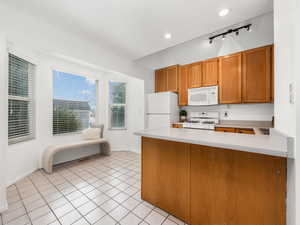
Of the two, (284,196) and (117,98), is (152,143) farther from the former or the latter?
(117,98)

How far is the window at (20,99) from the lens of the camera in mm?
2285

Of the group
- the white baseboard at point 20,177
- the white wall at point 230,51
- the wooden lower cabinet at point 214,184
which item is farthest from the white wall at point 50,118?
the wooden lower cabinet at point 214,184

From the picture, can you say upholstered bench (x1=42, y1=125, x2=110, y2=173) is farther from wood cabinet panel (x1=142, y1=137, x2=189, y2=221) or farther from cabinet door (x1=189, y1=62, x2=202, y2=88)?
cabinet door (x1=189, y1=62, x2=202, y2=88)

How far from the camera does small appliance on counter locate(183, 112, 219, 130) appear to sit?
9.92 ft

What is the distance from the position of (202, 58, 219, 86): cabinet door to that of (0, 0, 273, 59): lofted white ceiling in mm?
940

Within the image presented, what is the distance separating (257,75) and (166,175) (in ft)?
8.96

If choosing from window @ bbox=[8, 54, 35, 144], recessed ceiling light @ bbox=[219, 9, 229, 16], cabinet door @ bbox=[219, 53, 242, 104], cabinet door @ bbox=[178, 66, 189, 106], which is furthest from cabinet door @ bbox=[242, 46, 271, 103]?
window @ bbox=[8, 54, 35, 144]

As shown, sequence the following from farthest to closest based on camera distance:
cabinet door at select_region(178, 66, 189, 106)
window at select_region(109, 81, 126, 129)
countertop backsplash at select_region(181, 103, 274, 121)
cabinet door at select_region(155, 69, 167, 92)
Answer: window at select_region(109, 81, 126, 129) → cabinet door at select_region(155, 69, 167, 92) → cabinet door at select_region(178, 66, 189, 106) → countertop backsplash at select_region(181, 103, 274, 121)

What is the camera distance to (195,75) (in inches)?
136

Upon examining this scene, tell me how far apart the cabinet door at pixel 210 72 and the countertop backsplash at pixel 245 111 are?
65 cm

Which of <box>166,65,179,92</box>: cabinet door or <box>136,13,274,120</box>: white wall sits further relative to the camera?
<box>166,65,179,92</box>: cabinet door

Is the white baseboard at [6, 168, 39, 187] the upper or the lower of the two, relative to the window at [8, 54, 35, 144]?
lower

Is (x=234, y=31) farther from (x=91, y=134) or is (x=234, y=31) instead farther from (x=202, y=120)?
(x=91, y=134)

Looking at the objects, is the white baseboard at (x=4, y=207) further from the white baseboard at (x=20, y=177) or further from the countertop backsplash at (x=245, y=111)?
the countertop backsplash at (x=245, y=111)
